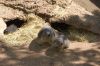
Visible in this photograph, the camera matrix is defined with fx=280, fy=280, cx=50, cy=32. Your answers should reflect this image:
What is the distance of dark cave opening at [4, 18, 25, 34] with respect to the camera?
6663mm

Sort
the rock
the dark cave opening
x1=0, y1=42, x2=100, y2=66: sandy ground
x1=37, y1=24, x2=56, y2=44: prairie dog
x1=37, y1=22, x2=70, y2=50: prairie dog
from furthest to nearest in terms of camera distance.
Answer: the dark cave opening
the rock
x1=37, y1=24, x2=56, y2=44: prairie dog
x1=37, y1=22, x2=70, y2=50: prairie dog
x1=0, y1=42, x2=100, y2=66: sandy ground

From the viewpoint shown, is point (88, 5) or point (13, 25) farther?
point (88, 5)

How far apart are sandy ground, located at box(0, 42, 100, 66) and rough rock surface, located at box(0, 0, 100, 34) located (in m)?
1.06

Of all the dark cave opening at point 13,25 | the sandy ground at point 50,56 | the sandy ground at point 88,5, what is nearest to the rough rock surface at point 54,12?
the dark cave opening at point 13,25

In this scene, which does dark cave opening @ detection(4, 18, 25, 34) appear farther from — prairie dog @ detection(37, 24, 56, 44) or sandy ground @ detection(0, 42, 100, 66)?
prairie dog @ detection(37, 24, 56, 44)

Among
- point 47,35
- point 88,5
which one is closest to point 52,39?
point 47,35

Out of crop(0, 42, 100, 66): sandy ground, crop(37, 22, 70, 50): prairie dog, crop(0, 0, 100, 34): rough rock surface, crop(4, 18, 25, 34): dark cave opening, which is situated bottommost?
crop(0, 42, 100, 66): sandy ground

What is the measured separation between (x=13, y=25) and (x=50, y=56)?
1637mm

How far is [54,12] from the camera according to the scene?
7152 mm

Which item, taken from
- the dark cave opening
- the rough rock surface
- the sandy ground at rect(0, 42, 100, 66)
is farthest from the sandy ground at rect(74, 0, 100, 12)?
the sandy ground at rect(0, 42, 100, 66)

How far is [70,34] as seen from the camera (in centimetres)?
681

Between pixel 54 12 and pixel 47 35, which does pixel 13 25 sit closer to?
pixel 54 12

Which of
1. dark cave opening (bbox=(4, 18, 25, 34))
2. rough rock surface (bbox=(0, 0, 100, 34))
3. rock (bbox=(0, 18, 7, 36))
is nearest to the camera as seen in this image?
rock (bbox=(0, 18, 7, 36))

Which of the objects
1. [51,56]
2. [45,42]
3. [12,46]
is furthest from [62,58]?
[12,46]
